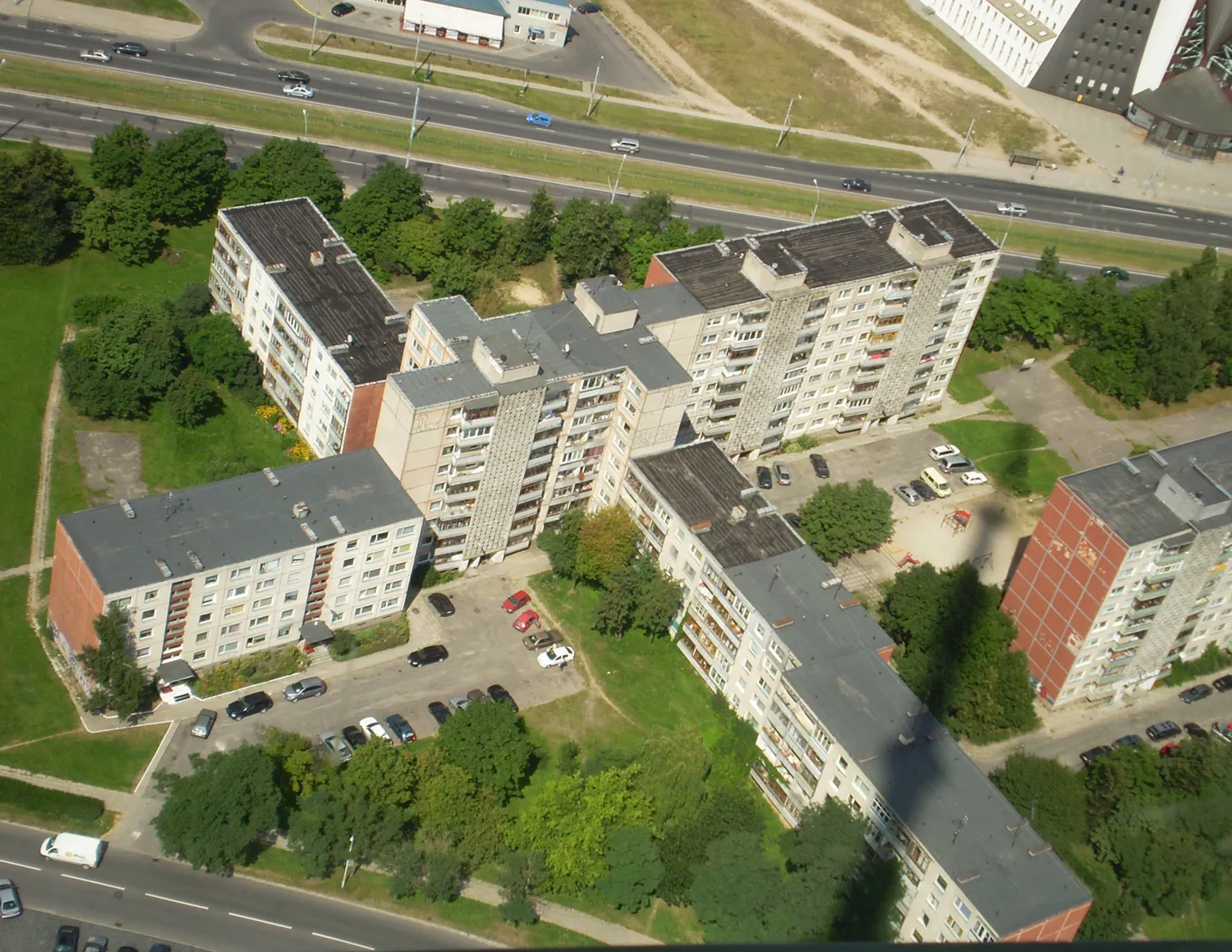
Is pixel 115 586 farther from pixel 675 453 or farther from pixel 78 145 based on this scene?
pixel 78 145

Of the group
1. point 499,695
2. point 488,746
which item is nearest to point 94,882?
point 488,746

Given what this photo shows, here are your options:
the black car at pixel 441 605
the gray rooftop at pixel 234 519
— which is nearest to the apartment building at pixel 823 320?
the black car at pixel 441 605

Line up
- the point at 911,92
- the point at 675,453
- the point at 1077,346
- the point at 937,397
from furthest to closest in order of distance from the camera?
the point at 911,92 < the point at 1077,346 < the point at 937,397 < the point at 675,453

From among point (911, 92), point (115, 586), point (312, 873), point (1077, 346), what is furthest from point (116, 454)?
point (911, 92)

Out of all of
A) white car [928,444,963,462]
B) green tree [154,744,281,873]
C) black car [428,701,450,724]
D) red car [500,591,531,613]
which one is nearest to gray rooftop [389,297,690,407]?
red car [500,591,531,613]

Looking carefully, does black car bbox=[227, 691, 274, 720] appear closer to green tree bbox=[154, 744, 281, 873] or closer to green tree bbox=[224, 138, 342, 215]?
green tree bbox=[154, 744, 281, 873]

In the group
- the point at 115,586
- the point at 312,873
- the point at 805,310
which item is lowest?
the point at 312,873
